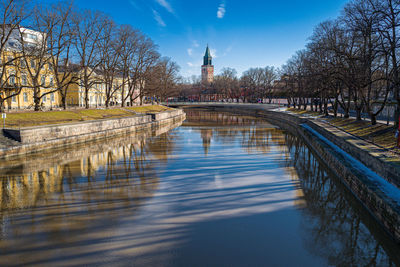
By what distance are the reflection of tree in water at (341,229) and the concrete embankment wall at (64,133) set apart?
1769 cm

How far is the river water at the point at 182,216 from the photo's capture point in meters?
7.43

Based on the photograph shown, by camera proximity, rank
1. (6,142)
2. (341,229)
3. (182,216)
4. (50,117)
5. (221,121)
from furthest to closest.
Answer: (221,121) < (50,117) < (6,142) < (182,216) < (341,229)

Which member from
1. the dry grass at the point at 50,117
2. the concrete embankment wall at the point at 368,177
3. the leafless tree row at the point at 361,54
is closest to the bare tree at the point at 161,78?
the dry grass at the point at 50,117

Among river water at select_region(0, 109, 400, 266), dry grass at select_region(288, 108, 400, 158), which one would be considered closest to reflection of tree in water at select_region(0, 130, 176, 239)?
river water at select_region(0, 109, 400, 266)

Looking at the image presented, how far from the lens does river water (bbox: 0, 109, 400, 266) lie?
7.43 metres

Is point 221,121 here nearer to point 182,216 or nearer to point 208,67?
point 182,216

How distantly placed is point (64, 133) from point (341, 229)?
2113 centimetres

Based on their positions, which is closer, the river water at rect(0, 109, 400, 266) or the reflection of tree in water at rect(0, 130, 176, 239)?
the river water at rect(0, 109, 400, 266)

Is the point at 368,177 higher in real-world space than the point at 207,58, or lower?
lower

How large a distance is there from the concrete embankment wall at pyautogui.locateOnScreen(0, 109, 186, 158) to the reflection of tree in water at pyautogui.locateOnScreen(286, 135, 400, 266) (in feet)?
58.0

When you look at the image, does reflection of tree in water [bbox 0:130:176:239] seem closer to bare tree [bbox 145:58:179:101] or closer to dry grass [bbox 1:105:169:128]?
dry grass [bbox 1:105:169:128]

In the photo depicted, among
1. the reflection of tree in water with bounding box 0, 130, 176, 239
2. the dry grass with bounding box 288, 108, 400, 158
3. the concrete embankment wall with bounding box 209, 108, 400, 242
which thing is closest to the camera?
the concrete embankment wall with bounding box 209, 108, 400, 242

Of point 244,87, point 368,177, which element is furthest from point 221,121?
point 244,87

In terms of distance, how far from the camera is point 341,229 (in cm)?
927
